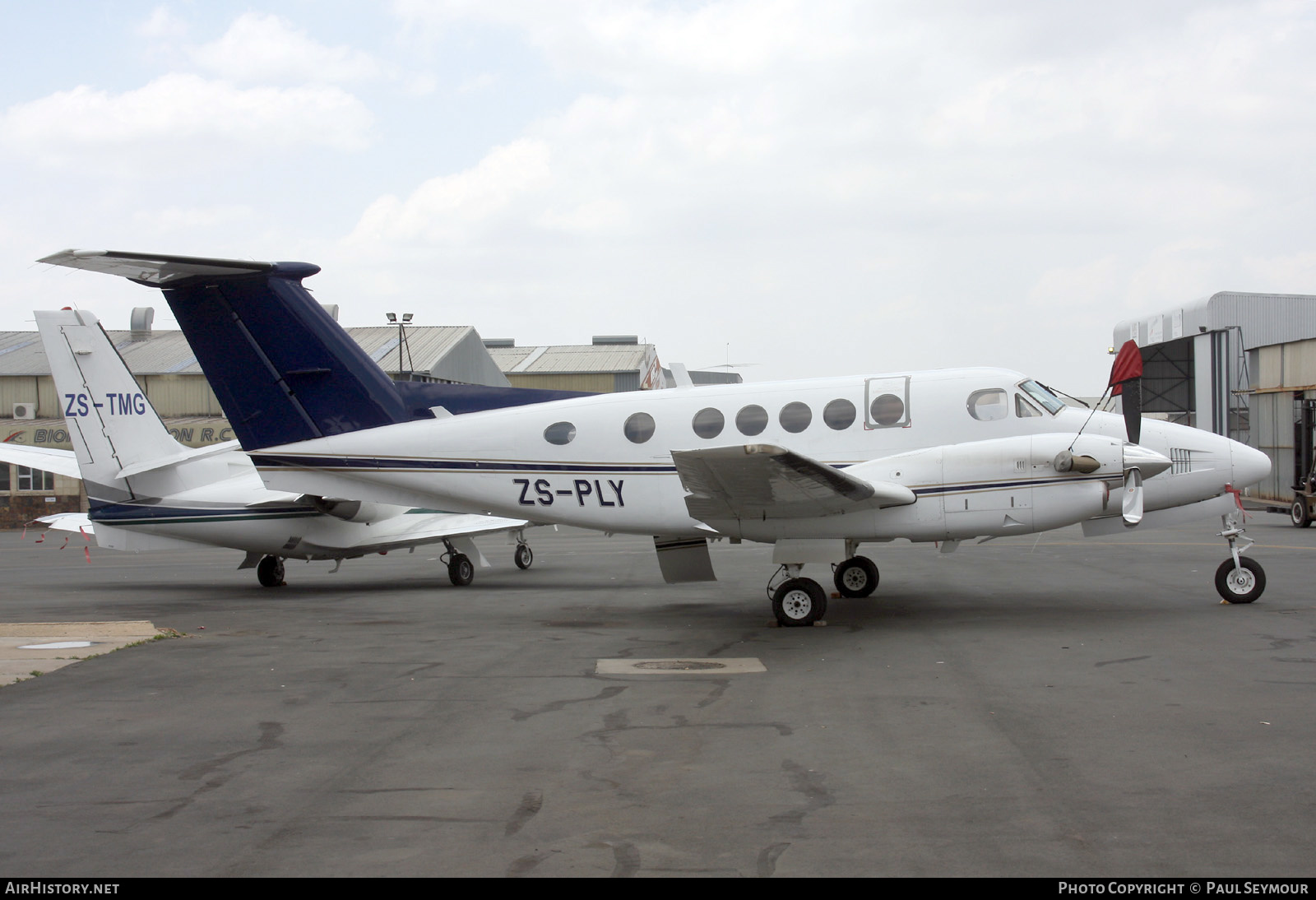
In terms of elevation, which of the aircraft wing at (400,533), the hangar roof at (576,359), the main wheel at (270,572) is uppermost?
the hangar roof at (576,359)

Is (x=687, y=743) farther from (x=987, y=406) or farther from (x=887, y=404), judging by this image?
(x=987, y=406)

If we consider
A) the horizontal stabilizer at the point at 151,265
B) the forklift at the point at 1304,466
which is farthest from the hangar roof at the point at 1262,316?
the horizontal stabilizer at the point at 151,265

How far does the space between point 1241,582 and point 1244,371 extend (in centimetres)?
4047

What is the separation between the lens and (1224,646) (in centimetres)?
989

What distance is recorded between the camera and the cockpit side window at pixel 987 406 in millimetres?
12562

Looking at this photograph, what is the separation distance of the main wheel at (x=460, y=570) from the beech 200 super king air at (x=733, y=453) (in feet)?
14.1

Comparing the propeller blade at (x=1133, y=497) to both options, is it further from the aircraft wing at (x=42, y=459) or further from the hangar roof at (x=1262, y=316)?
the hangar roof at (x=1262, y=316)

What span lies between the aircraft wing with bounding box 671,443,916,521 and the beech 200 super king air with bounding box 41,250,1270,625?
3 cm

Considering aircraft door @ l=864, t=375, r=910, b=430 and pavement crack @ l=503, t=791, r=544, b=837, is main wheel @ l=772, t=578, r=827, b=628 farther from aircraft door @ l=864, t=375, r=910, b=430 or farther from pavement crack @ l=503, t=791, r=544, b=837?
pavement crack @ l=503, t=791, r=544, b=837

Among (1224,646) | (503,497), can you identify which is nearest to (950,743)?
(1224,646)

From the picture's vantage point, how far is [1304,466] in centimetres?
3130

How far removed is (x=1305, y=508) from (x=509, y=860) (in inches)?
1144

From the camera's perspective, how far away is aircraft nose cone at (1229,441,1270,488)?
40.7 ft

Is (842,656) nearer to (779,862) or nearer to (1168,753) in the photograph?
(1168,753)
